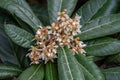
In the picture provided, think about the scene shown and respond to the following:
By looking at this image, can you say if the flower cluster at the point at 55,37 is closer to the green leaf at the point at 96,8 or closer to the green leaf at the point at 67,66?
the green leaf at the point at 67,66

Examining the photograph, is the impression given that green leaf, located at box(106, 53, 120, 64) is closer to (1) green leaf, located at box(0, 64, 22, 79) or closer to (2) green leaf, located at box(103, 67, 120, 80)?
(2) green leaf, located at box(103, 67, 120, 80)

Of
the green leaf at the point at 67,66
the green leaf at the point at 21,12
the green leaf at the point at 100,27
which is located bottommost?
the green leaf at the point at 67,66

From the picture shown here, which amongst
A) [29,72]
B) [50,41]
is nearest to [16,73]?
[29,72]

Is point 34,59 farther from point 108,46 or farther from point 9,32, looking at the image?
point 108,46

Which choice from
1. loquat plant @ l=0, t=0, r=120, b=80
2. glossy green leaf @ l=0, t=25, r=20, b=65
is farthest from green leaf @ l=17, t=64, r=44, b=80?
glossy green leaf @ l=0, t=25, r=20, b=65

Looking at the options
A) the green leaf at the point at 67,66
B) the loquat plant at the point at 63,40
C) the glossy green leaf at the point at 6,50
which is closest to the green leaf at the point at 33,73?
the loquat plant at the point at 63,40

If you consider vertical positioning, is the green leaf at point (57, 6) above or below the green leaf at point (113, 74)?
above
